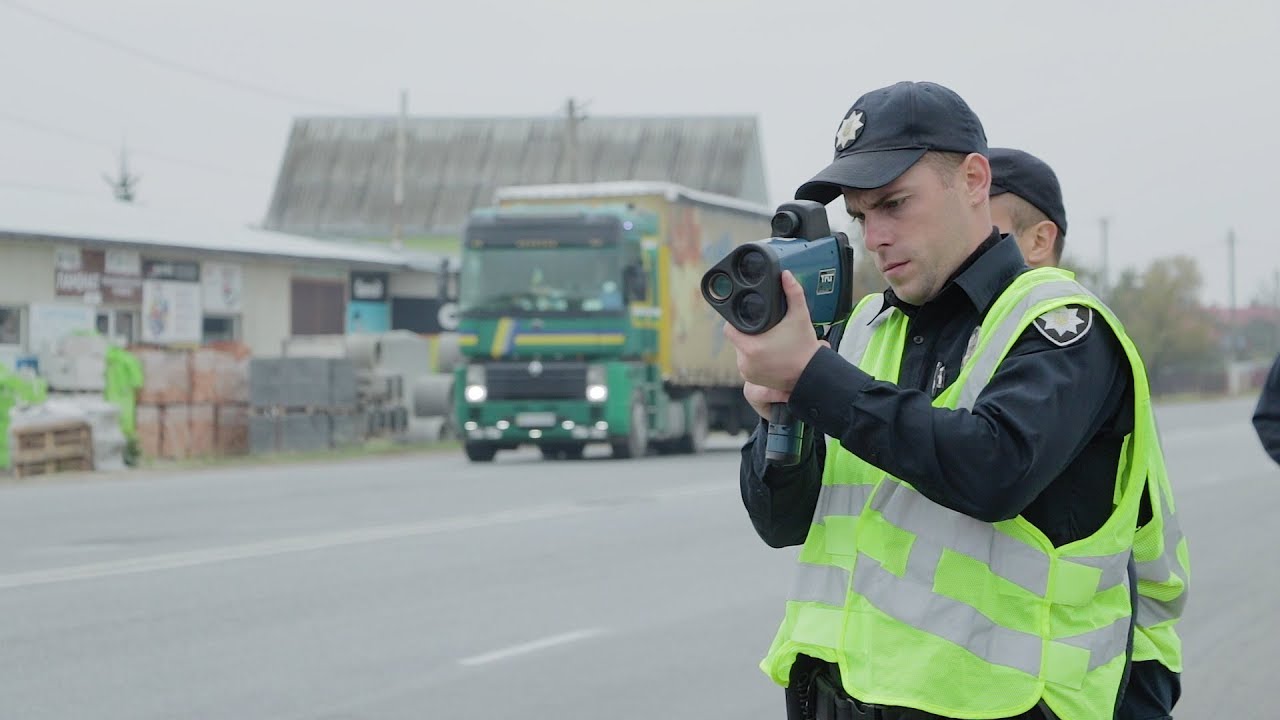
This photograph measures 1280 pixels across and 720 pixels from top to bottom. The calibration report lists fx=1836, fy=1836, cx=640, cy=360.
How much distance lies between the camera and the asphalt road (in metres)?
7.84

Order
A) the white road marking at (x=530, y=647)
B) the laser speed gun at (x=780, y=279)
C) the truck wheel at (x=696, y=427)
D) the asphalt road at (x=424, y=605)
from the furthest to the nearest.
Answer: the truck wheel at (x=696, y=427) < the white road marking at (x=530, y=647) < the asphalt road at (x=424, y=605) < the laser speed gun at (x=780, y=279)

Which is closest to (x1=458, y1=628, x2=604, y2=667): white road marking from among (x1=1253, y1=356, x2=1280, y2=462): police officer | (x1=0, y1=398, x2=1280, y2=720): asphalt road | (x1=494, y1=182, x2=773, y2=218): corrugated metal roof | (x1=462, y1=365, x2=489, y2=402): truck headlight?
(x1=0, y1=398, x2=1280, y2=720): asphalt road

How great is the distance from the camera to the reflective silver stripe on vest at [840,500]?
2.85 meters

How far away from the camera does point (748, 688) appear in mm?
8211

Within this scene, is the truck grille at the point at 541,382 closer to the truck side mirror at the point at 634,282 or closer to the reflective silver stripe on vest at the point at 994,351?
the truck side mirror at the point at 634,282

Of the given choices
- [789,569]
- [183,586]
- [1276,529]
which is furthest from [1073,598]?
[1276,529]

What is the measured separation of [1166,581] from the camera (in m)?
3.24

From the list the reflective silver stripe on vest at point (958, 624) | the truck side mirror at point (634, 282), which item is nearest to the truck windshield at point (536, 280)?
the truck side mirror at point (634, 282)

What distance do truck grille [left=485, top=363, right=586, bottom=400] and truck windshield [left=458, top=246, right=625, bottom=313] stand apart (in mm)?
811

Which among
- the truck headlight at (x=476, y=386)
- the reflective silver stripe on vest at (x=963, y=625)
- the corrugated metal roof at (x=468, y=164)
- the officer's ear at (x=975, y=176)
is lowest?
the truck headlight at (x=476, y=386)

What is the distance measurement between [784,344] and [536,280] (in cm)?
2247

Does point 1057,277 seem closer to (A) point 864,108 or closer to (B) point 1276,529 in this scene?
(A) point 864,108

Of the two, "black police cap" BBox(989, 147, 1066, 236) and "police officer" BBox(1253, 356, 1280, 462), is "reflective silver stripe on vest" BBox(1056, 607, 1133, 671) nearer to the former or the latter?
"black police cap" BBox(989, 147, 1066, 236)

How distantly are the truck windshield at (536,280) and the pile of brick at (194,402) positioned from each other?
5.20 m
